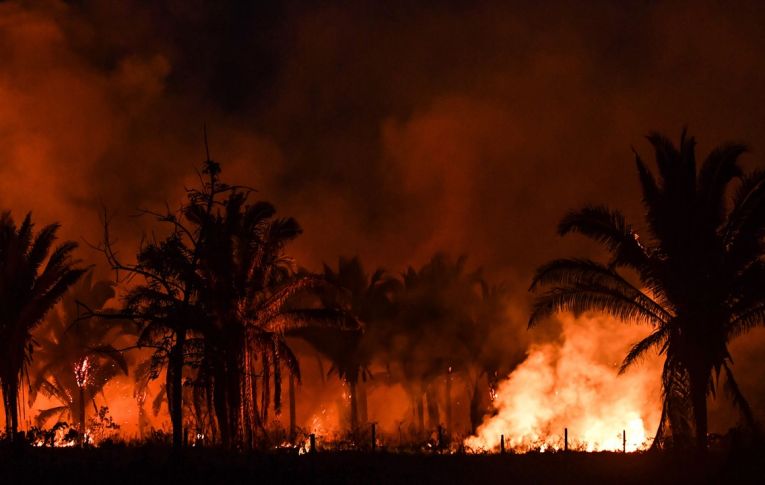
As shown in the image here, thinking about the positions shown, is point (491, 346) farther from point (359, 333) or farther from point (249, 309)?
point (249, 309)

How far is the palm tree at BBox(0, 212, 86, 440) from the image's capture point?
21.5m

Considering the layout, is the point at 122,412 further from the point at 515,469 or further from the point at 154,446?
the point at 515,469

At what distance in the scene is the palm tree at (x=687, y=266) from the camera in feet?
60.3

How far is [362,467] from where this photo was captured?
51.7 feet

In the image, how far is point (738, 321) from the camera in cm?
1862

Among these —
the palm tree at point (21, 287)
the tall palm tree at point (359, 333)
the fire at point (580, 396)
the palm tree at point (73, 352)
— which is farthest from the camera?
the palm tree at point (73, 352)

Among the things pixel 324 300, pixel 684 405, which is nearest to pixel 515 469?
pixel 684 405

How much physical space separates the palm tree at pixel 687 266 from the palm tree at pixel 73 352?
2571 cm

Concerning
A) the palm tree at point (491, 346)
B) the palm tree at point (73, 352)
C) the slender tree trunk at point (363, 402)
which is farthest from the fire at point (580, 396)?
the palm tree at point (73, 352)

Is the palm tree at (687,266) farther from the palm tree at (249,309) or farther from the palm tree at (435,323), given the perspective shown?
the palm tree at (435,323)

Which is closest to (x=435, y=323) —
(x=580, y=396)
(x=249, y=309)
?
(x=580, y=396)

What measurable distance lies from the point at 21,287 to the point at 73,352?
19.9 meters

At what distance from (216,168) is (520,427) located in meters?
17.5

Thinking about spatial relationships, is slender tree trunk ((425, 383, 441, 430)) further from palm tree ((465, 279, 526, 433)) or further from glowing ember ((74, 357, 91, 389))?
glowing ember ((74, 357, 91, 389))
